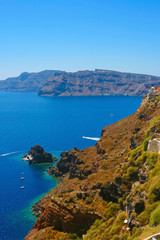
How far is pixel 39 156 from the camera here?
116562mm

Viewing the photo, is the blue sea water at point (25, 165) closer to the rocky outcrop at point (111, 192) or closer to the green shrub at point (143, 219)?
the rocky outcrop at point (111, 192)

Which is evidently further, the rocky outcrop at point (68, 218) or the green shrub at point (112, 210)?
the rocky outcrop at point (68, 218)

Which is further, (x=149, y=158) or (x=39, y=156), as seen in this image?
(x=39, y=156)

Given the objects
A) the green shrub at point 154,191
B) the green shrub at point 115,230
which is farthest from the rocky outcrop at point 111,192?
the green shrub at point 154,191

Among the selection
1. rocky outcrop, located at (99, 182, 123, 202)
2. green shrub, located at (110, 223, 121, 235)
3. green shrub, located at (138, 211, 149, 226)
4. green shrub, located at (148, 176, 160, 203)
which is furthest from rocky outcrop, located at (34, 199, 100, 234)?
green shrub, located at (148, 176, 160, 203)

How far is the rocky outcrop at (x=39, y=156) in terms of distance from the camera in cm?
11612

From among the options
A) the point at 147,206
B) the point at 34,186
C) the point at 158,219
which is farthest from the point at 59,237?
the point at 34,186

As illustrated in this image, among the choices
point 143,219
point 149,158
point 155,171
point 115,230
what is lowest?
point 115,230

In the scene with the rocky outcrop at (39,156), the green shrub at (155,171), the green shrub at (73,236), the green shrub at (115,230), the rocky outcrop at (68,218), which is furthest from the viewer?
the rocky outcrop at (39,156)

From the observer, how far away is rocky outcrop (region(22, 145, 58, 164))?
381ft

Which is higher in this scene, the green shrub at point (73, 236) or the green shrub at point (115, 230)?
the green shrub at point (115, 230)

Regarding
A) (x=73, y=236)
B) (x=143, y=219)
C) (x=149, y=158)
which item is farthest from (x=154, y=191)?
(x=73, y=236)

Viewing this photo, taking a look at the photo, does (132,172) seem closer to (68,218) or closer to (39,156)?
(68,218)

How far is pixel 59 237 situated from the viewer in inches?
1307
